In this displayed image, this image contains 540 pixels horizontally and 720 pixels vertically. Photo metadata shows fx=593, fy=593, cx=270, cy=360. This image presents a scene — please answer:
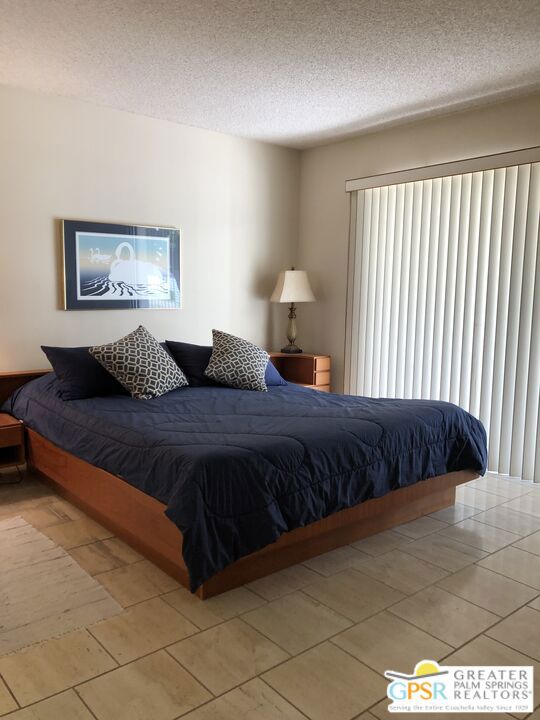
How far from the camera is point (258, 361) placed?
4.35m

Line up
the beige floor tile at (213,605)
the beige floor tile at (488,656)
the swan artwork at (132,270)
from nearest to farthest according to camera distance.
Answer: the beige floor tile at (488,656), the beige floor tile at (213,605), the swan artwork at (132,270)

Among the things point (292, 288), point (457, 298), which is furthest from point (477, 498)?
point (292, 288)

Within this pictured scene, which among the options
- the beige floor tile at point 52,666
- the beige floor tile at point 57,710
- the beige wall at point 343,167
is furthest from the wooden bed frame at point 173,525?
the beige wall at point 343,167

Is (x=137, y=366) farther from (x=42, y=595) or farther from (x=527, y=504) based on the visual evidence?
(x=527, y=504)

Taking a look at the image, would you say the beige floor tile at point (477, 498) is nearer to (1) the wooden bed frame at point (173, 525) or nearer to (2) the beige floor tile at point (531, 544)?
(1) the wooden bed frame at point (173, 525)

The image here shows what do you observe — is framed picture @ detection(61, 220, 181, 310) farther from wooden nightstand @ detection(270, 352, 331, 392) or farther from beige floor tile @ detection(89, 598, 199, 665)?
beige floor tile @ detection(89, 598, 199, 665)

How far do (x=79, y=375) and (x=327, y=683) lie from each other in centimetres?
248

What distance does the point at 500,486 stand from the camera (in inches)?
158

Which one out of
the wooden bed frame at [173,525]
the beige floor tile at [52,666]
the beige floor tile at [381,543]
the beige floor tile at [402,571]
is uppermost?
the wooden bed frame at [173,525]

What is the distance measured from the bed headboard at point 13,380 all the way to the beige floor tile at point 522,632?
10.7 ft

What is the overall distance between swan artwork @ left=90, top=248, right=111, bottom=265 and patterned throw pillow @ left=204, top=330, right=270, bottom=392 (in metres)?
1.00

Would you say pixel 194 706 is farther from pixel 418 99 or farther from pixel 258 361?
pixel 418 99

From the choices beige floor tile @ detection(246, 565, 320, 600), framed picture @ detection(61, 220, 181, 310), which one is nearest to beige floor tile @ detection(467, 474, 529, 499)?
beige floor tile @ detection(246, 565, 320, 600)

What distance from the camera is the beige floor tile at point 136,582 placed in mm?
2469
